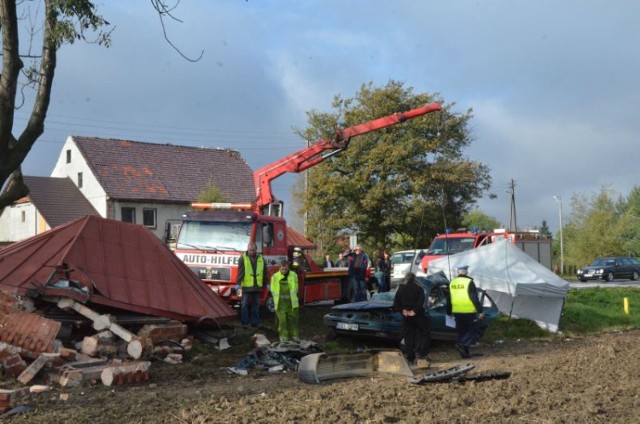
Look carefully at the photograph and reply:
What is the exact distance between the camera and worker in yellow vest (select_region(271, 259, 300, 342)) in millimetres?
14500

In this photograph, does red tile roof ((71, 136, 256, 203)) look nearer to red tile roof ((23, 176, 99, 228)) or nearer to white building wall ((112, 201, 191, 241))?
white building wall ((112, 201, 191, 241))

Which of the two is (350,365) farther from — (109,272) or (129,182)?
(129,182)

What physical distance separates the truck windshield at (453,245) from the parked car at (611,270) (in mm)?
20683

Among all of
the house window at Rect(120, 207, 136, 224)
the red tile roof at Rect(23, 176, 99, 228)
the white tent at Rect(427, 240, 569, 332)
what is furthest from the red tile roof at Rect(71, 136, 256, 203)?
the white tent at Rect(427, 240, 569, 332)

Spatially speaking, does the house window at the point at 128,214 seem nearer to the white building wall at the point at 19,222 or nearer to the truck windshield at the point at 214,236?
the white building wall at the point at 19,222

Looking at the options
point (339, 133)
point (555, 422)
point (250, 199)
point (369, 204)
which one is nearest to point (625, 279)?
point (369, 204)

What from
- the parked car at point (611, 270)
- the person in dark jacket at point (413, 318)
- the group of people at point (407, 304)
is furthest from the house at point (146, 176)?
the person in dark jacket at point (413, 318)

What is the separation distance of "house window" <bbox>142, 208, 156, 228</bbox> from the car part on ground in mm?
35085

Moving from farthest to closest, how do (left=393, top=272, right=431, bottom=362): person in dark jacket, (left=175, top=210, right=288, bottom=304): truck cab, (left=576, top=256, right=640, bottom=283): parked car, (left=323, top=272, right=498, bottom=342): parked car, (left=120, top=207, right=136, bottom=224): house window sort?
1. (left=120, top=207, right=136, bottom=224): house window
2. (left=576, top=256, right=640, bottom=283): parked car
3. (left=175, top=210, right=288, bottom=304): truck cab
4. (left=323, top=272, right=498, bottom=342): parked car
5. (left=393, top=272, right=431, bottom=362): person in dark jacket

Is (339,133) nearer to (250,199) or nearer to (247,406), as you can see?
(247,406)

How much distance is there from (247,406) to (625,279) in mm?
40191

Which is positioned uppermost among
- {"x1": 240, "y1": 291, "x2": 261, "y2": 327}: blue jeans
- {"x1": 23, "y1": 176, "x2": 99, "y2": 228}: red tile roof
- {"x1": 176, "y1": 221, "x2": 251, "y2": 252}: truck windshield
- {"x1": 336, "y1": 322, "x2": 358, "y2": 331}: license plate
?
{"x1": 23, "y1": 176, "x2": 99, "y2": 228}: red tile roof

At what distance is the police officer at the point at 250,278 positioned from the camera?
51.9 feet

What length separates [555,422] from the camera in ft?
26.0
